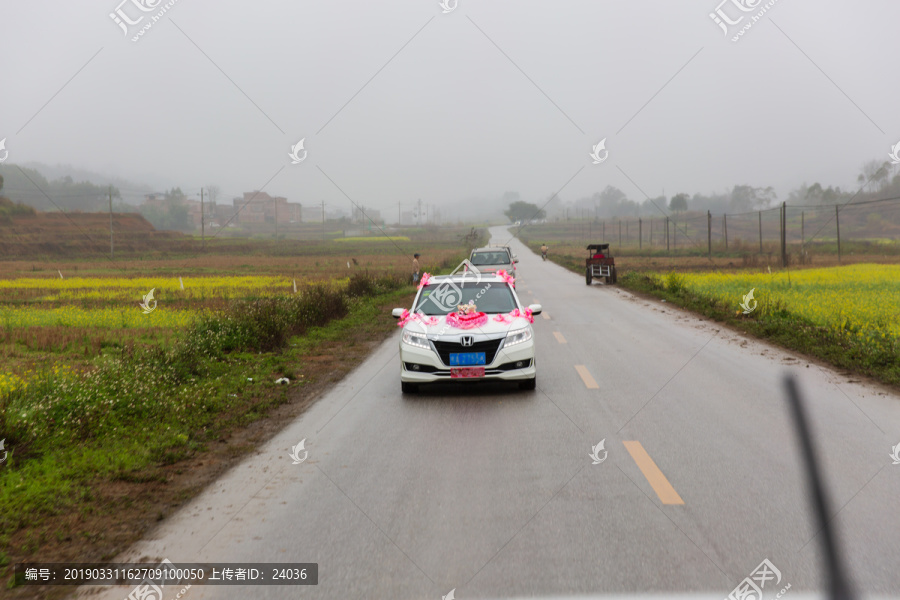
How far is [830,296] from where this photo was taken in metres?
20.9

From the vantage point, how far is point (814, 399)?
870 centimetres

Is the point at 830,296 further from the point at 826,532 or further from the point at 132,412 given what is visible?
the point at 132,412

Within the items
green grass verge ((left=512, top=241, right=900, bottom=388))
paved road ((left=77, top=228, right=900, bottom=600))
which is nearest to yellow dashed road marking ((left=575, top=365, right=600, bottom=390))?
paved road ((left=77, top=228, right=900, bottom=600))

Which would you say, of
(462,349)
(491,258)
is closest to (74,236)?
(491,258)

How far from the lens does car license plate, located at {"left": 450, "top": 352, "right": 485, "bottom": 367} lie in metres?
9.14

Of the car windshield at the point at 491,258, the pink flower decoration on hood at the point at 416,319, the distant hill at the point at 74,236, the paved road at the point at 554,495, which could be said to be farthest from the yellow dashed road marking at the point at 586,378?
the distant hill at the point at 74,236

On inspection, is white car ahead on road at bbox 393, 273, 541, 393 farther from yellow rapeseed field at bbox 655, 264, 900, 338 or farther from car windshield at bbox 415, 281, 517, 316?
yellow rapeseed field at bbox 655, 264, 900, 338

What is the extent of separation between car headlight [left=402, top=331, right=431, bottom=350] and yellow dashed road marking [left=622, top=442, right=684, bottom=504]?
11.0 feet

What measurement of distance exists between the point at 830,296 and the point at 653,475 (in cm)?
1808

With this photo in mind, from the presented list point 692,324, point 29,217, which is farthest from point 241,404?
point 29,217

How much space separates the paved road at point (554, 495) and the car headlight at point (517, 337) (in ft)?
2.44

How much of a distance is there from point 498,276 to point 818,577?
7.48 m

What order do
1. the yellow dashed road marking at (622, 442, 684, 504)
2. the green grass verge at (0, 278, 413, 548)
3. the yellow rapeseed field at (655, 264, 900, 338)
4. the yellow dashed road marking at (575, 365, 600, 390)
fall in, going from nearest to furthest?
the yellow dashed road marking at (622, 442, 684, 504), the green grass verge at (0, 278, 413, 548), the yellow dashed road marking at (575, 365, 600, 390), the yellow rapeseed field at (655, 264, 900, 338)

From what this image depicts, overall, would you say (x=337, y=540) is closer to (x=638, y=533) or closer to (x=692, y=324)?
(x=638, y=533)
